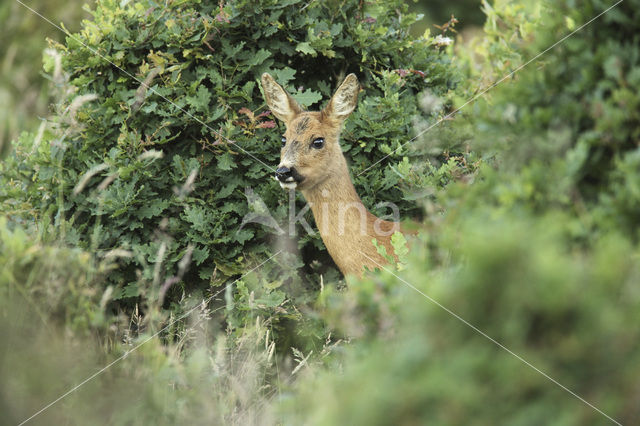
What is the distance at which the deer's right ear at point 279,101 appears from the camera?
14.7 ft

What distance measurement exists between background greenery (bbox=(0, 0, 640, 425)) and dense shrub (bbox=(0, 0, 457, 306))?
0.06ft

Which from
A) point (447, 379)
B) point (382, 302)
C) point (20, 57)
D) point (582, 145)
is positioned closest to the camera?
point (447, 379)

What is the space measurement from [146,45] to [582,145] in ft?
10.7

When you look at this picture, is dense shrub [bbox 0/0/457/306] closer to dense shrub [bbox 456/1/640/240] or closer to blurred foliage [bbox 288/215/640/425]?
dense shrub [bbox 456/1/640/240]

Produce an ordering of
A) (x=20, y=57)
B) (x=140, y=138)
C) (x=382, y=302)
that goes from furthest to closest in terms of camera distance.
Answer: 1. (x=20, y=57)
2. (x=140, y=138)
3. (x=382, y=302)

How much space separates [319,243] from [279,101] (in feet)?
3.47

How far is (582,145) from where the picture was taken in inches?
85.3

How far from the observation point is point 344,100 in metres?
4.66

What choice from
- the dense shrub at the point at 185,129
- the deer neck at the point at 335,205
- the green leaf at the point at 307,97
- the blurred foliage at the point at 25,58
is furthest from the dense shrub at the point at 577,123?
the blurred foliage at the point at 25,58

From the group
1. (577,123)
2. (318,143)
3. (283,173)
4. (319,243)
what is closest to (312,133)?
(318,143)

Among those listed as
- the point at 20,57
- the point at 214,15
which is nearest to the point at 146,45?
the point at 214,15

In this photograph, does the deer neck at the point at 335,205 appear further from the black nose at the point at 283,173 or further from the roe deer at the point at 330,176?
the black nose at the point at 283,173

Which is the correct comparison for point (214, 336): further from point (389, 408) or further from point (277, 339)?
point (389, 408)

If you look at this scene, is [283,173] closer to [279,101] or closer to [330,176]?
[330,176]
